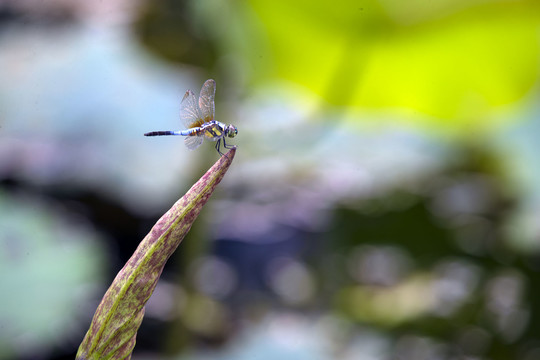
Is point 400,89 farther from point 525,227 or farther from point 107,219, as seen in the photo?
point 107,219

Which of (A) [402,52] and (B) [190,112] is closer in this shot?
(B) [190,112]

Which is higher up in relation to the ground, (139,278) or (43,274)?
(139,278)

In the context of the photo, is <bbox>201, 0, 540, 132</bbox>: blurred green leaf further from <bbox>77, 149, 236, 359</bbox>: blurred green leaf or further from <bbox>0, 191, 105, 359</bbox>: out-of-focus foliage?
<bbox>77, 149, 236, 359</bbox>: blurred green leaf

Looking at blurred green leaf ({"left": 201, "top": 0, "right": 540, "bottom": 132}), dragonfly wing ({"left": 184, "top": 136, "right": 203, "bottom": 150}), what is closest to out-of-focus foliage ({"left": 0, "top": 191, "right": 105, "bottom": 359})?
blurred green leaf ({"left": 201, "top": 0, "right": 540, "bottom": 132})

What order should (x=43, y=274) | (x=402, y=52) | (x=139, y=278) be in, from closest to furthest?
(x=139, y=278) < (x=402, y=52) < (x=43, y=274)

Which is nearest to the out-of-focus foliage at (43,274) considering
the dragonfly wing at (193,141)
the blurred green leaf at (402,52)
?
the blurred green leaf at (402,52)

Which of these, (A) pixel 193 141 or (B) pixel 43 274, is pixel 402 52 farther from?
(B) pixel 43 274

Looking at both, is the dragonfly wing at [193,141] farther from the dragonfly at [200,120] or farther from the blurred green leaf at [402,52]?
the blurred green leaf at [402,52]

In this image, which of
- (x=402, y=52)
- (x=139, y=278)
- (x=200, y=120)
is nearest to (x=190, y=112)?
(x=200, y=120)
